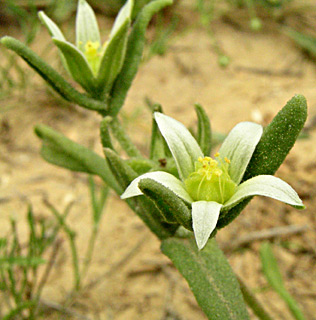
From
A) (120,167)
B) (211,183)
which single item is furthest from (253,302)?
(120,167)

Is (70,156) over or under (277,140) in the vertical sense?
under

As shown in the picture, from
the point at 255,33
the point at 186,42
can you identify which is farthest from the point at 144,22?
the point at 255,33

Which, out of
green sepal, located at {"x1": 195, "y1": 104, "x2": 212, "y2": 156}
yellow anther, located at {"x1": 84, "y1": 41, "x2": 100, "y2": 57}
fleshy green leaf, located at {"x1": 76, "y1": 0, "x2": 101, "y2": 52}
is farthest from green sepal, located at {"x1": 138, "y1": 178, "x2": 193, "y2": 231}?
fleshy green leaf, located at {"x1": 76, "y1": 0, "x2": 101, "y2": 52}

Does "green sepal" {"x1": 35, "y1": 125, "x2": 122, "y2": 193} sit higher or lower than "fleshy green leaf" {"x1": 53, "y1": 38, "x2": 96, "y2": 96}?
lower

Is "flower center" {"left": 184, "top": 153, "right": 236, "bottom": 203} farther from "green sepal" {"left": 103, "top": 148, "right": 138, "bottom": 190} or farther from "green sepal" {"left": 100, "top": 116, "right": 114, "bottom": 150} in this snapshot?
"green sepal" {"left": 100, "top": 116, "right": 114, "bottom": 150}

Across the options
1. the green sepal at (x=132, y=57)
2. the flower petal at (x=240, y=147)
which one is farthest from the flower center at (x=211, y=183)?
the green sepal at (x=132, y=57)

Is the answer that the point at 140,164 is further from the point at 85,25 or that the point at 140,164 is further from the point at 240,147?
the point at 85,25
